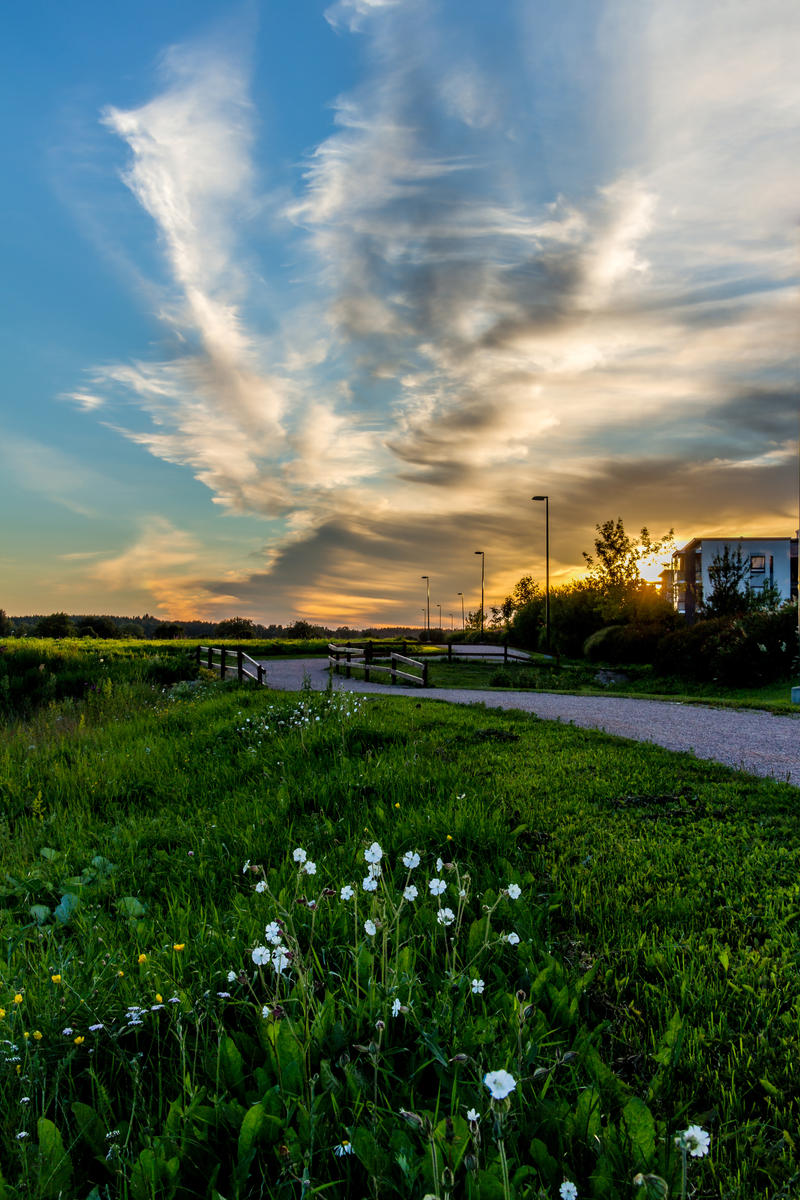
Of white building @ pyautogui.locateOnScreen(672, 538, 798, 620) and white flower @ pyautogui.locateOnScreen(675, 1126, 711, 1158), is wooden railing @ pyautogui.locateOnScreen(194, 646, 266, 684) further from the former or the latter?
white building @ pyautogui.locateOnScreen(672, 538, 798, 620)

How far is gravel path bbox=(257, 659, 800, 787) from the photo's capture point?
29.0 feet

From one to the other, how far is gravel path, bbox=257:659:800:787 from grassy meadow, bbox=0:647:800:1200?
259 cm

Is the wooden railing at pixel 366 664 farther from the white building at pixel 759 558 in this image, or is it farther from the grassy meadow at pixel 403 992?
the white building at pixel 759 558

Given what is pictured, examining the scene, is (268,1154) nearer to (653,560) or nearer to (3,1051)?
(3,1051)

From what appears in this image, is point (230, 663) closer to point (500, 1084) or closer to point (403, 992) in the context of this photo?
point (403, 992)

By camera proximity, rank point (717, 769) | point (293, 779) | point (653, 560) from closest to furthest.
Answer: point (293, 779)
point (717, 769)
point (653, 560)

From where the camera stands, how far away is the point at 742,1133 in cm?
233

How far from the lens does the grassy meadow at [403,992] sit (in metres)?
2.06

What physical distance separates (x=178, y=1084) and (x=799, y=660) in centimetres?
2203

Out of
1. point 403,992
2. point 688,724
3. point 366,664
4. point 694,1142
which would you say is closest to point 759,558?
point 366,664

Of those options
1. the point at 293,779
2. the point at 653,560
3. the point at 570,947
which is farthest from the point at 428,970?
the point at 653,560

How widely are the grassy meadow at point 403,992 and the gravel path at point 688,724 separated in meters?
2.59

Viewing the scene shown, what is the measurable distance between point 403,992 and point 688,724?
34.5 feet

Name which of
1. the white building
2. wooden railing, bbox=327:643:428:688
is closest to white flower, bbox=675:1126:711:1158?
wooden railing, bbox=327:643:428:688
